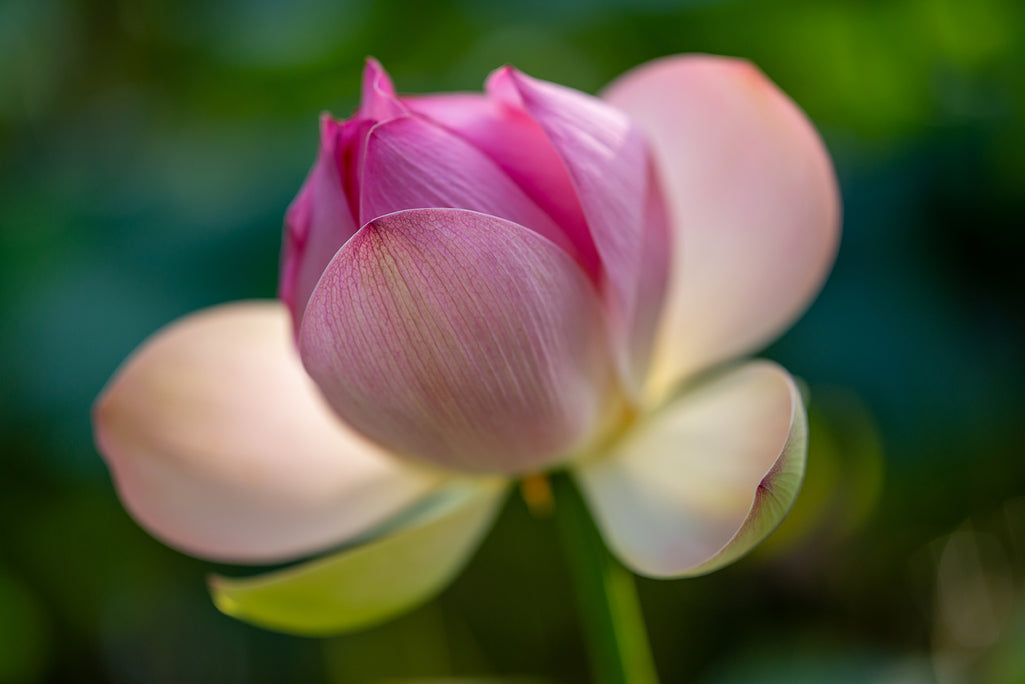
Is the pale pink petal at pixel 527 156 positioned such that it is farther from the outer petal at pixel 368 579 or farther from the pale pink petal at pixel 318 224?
the outer petal at pixel 368 579

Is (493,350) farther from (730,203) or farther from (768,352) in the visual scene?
(768,352)

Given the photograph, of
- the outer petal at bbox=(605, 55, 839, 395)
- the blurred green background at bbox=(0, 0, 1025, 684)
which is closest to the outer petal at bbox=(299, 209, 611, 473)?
the outer petal at bbox=(605, 55, 839, 395)

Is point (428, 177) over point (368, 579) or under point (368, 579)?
over

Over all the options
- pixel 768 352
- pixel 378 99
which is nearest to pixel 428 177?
pixel 378 99

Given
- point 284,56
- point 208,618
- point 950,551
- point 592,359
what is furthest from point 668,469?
point 284,56

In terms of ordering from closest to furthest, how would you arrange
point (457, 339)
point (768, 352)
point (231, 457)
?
point (457, 339)
point (231, 457)
point (768, 352)

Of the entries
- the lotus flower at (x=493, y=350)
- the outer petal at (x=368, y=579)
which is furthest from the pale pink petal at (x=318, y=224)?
the outer petal at (x=368, y=579)

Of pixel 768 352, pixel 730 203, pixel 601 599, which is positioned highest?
pixel 730 203

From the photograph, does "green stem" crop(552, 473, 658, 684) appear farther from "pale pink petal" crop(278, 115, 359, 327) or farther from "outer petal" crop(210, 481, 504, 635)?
"pale pink petal" crop(278, 115, 359, 327)
